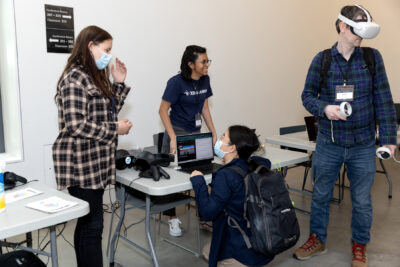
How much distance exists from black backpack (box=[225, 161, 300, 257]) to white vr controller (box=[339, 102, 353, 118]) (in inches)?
29.8

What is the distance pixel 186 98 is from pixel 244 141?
128 cm

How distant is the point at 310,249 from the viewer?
2.63 metres

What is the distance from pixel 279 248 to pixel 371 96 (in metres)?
1.23

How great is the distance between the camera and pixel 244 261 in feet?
5.57

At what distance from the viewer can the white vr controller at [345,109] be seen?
2.19 meters

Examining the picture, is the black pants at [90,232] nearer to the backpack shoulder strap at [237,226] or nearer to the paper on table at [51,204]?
the paper on table at [51,204]

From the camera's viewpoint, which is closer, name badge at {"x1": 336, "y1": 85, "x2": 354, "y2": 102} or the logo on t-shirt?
name badge at {"x1": 336, "y1": 85, "x2": 354, "y2": 102}

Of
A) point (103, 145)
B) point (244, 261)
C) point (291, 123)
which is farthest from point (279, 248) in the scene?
point (291, 123)

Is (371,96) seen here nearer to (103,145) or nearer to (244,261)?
(244,261)

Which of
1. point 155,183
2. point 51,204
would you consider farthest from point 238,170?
point 51,204

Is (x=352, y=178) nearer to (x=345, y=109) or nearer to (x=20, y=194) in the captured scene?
(x=345, y=109)

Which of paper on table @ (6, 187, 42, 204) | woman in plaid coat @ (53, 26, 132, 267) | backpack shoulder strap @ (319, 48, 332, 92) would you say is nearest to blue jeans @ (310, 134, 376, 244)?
backpack shoulder strap @ (319, 48, 332, 92)

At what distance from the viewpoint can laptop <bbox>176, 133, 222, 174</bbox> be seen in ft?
7.47

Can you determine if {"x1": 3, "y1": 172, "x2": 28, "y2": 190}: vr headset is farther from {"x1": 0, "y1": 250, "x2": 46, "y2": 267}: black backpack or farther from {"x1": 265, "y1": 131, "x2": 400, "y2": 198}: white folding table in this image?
{"x1": 265, "y1": 131, "x2": 400, "y2": 198}: white folding table
